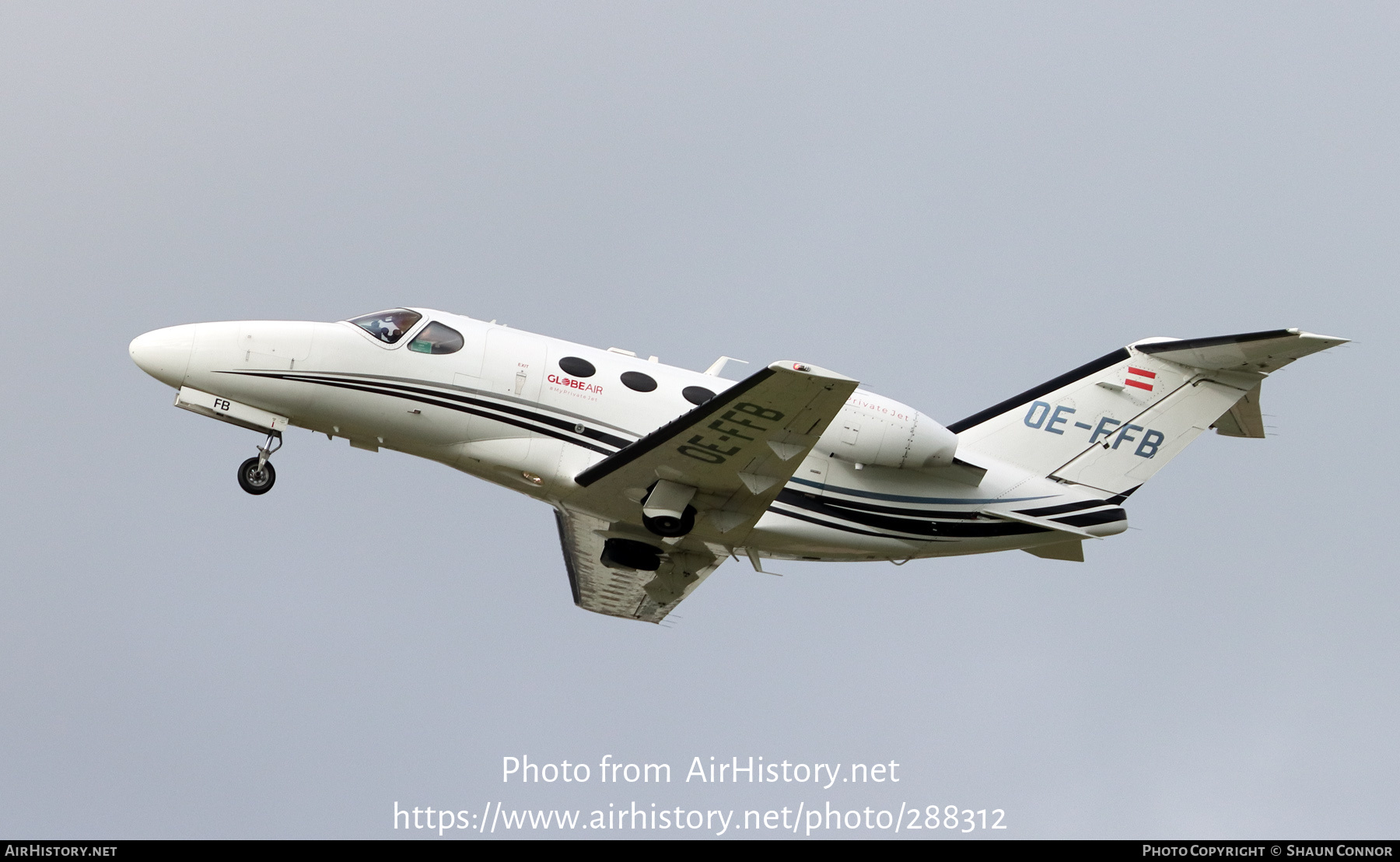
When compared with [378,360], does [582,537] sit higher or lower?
lower

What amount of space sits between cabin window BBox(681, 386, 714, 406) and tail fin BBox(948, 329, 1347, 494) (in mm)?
4016

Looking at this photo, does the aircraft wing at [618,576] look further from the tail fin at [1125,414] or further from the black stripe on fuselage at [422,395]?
the tail fin at [1125,414]

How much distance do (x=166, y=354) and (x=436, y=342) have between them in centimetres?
366

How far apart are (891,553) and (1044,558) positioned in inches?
102

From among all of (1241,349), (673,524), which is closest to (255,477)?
(673,524)

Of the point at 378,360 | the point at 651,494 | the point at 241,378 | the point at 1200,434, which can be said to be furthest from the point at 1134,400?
the point at 241,378

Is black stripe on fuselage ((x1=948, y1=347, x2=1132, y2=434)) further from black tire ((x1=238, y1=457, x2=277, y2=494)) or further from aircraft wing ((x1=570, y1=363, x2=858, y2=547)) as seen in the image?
black tire ((x1=238, y1=457, x2=277, y2=494))

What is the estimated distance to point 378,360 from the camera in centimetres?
1834

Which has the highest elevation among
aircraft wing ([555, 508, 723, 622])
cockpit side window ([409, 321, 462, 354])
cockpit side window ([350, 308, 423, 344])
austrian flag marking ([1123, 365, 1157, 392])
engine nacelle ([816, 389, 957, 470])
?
cockpit side window ([350, 308, 423, 344])

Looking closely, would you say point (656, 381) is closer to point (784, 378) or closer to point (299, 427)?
point (784, 378)

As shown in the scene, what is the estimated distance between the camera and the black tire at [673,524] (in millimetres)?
18109

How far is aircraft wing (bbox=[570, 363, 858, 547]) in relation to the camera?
15.6m

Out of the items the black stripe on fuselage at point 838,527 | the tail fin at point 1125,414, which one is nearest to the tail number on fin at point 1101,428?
the tail fin at point 1125,414

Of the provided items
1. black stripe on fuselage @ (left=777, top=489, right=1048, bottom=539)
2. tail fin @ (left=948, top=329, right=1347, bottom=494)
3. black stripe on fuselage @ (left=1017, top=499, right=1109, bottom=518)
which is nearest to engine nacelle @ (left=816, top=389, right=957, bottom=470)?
black stripe on fuselage @ (left=777, top=489, right=1048, bottom=539)
